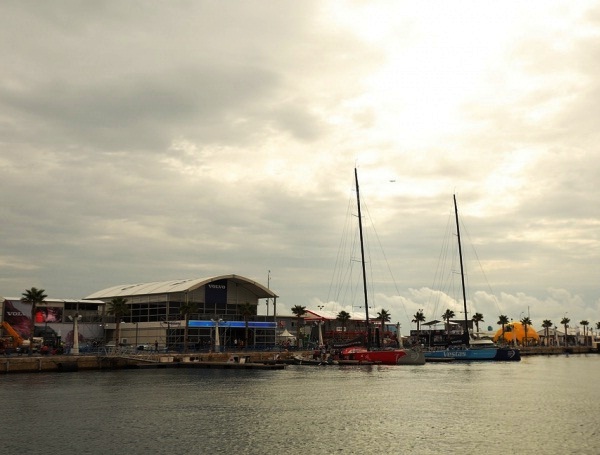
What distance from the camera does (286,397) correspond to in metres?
61.4

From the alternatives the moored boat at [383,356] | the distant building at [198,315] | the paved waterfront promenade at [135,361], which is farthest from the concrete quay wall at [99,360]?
the moored boat at [383,356]

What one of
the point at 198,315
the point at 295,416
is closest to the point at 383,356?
the point at 198,315

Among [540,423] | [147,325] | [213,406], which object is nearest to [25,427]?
[213,406]

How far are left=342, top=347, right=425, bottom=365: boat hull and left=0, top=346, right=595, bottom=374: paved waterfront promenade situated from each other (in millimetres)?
13532

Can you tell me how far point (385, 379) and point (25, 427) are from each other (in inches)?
1926

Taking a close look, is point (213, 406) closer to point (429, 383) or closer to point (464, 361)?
point (429, 383)

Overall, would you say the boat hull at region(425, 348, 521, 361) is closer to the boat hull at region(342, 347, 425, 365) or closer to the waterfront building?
the boat hull at region(342, 347, 425, 365)

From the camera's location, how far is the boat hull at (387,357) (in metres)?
114

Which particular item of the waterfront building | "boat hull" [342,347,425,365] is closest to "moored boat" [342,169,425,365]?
"boat hull" [342,347,425,365]

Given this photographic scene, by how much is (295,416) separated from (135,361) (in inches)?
2242

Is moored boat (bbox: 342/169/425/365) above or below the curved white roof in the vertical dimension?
below

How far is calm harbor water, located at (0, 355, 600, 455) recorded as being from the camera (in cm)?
3831

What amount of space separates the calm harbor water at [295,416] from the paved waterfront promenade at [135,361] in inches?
248

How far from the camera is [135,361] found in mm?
99750
